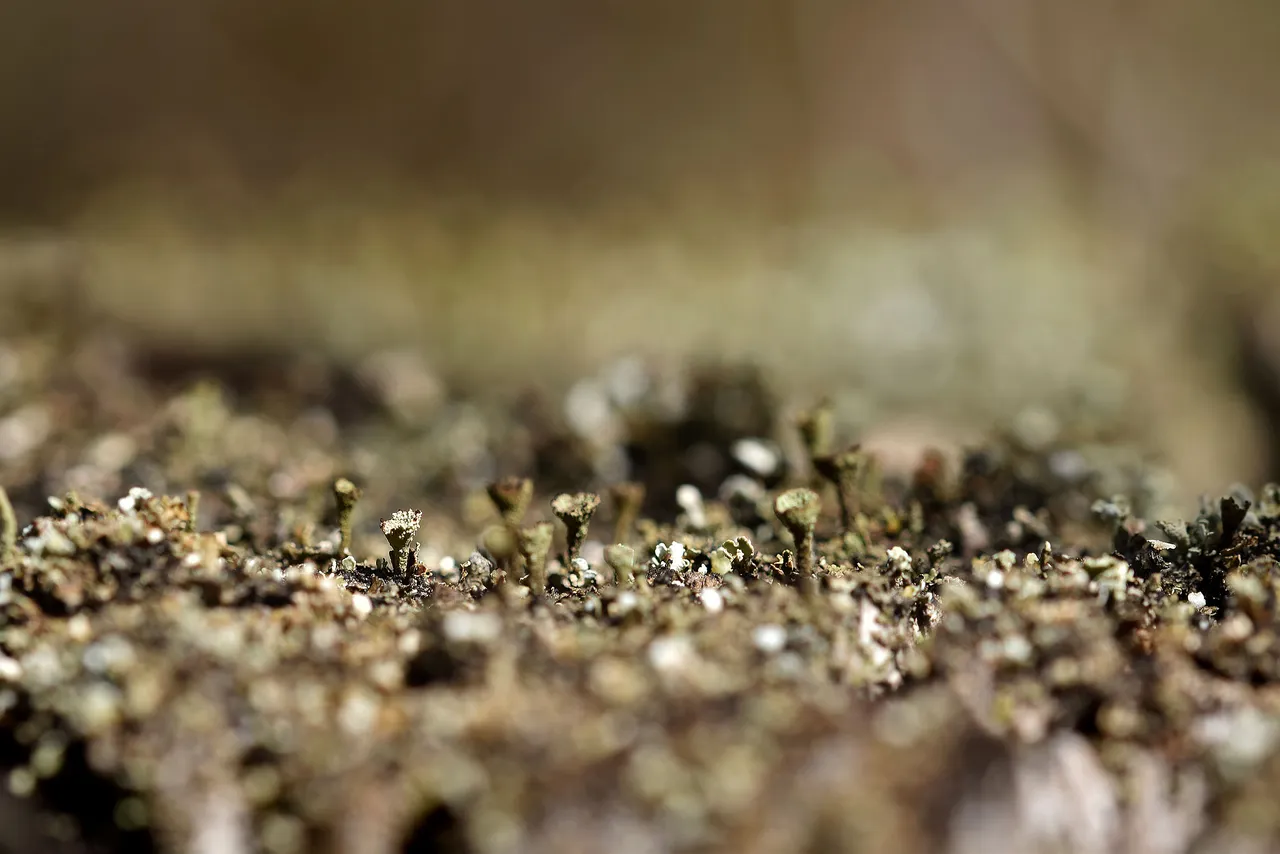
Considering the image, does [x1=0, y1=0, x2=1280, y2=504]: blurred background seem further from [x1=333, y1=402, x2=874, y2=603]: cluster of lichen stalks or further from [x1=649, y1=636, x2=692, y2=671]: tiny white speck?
[x1=649, y1=636, x2=692, y2=671]: tiny white speck

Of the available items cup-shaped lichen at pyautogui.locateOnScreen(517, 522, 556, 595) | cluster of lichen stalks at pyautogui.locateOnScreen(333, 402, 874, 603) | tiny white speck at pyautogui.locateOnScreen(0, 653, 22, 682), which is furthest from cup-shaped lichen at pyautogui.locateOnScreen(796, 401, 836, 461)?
tiny white speck at pyautogui.locateOnScreen(0, 653, 22, 682)

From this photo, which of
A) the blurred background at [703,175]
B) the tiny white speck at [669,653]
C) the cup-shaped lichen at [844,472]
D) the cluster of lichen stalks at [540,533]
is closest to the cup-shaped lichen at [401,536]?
the cluster of lichen stalks at [540,533]

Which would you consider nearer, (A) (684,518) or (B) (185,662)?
(B) (185,662)

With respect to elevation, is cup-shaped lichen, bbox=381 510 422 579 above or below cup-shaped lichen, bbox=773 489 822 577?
above

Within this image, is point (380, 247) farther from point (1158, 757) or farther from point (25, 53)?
Result: point (1158, 757)

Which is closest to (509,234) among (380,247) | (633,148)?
(380,247)

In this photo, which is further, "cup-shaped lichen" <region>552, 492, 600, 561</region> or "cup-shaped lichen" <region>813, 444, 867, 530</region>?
"cup-shaped lichen" <region>813, 444, 867, 530</region>

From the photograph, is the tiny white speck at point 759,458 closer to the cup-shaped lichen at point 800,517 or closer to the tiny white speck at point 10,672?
the cup-shaped lichen at point 800,517
